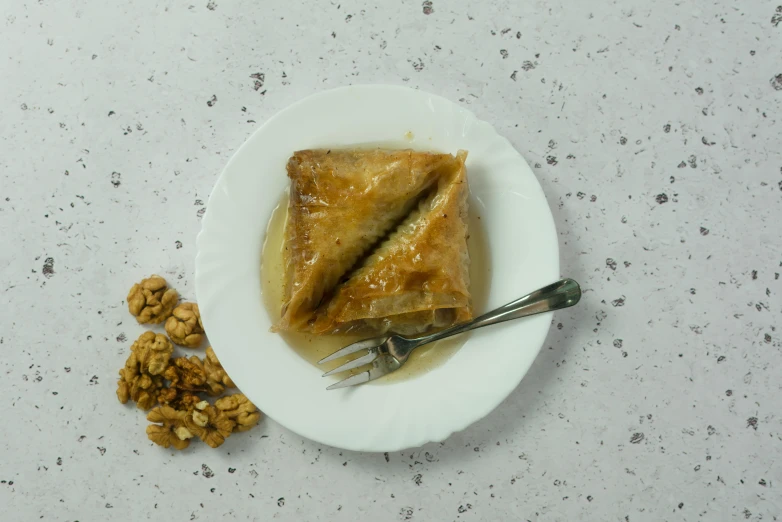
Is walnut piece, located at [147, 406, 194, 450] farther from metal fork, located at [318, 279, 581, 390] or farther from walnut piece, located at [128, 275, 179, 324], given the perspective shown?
metal fork, located at [318, 279, 581, 390]

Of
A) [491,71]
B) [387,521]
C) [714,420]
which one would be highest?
[491,71]

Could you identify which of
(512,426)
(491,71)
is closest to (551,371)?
(512,426)

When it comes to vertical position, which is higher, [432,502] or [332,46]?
[332,46]

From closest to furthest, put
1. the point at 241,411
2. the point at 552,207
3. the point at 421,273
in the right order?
the point at 421,273 < the point at 241,411 < the point at 552,207

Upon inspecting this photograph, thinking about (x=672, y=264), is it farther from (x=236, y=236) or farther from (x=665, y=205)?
(x=236, y=236)

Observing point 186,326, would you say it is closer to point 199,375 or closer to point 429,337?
point 199,375

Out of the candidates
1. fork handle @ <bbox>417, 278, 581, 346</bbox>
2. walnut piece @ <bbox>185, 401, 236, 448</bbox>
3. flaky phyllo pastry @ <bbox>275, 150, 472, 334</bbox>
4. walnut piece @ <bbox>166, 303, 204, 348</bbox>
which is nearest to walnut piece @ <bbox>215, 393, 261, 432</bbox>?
walnut piece @ <bbox>185, 401, 236, 448</bbox>

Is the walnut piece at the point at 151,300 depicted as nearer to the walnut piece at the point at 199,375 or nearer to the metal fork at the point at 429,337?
the walnut piece at the point at 199,375

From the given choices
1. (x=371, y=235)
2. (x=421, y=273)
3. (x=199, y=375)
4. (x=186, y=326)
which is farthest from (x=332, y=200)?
(x=199, y=375)
